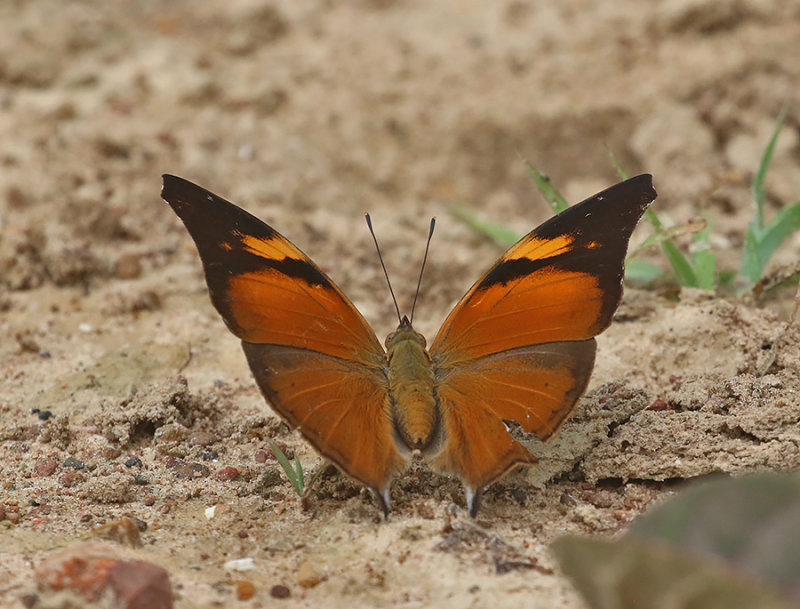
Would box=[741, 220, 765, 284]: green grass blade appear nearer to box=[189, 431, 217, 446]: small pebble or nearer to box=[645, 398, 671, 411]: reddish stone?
box=[645, 398, 671, 411]: reddish stone

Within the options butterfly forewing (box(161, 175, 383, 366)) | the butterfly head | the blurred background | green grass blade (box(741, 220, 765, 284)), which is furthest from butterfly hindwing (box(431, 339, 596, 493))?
the blurred background

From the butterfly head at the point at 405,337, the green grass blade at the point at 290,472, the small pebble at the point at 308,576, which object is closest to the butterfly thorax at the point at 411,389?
the butterfly head at the point at 405,337

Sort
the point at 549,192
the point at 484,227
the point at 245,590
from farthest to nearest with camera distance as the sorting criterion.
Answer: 1. the point at 484,227
2. the point at 549,192
3. the point at 245,590

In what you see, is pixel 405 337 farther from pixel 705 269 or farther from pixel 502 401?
pixel 705 269

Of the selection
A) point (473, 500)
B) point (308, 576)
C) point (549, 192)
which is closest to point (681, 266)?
point (549, 192)

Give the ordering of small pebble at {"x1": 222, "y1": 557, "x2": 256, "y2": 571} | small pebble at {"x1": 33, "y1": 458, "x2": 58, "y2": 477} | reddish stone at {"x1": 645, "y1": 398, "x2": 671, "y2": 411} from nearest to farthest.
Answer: small pebble at {"x1": 222, "y1": 557, "x2": 256, "y2": 571}, small pebble at {"x1": 33, "y1": 458, "x2": 58, "y2": 477}, reddish stone at {"x1": 645, "y1": 398, "x2": 671, "y2": 411}

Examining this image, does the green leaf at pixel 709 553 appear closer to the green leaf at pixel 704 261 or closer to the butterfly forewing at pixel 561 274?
the butterfly forewing at pixel 561 274
